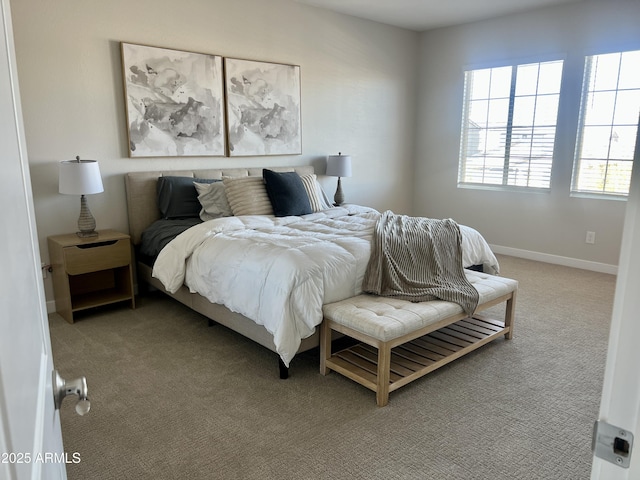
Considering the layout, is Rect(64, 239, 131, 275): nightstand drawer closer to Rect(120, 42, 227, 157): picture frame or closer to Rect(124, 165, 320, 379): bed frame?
Rect(124, 165, 320, 379): bed frame

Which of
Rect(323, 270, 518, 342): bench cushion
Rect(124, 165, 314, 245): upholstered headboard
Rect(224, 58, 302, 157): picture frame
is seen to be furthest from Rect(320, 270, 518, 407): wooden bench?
Rect(224, 58, 302, 157): picture frame

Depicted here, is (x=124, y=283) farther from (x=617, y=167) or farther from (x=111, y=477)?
(x=617, y=167)

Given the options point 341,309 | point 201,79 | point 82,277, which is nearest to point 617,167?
point 341,309

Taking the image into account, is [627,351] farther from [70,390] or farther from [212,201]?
[212,201]

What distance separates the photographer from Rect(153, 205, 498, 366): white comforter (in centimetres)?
251

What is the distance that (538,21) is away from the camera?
16.4 ft

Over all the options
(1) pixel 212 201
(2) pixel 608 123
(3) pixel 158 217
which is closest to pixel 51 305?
(3) pixel 158 217

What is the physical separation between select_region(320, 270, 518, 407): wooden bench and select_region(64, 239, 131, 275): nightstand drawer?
1.90 metres

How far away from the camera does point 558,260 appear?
5172mm

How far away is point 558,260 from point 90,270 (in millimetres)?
4746

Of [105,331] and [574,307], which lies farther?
[574,307]

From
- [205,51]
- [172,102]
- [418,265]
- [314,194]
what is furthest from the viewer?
[314,194]

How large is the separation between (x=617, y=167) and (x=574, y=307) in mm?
1793

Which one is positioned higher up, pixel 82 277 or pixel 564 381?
pixel 82 277
